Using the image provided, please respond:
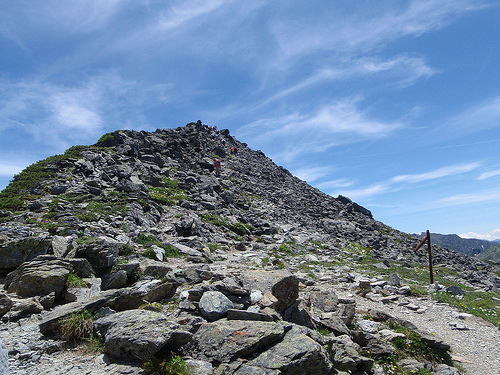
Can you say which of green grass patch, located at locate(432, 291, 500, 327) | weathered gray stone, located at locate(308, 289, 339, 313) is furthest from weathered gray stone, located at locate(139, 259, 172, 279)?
green grass patch, located at locate(432, 291, 500, 327)

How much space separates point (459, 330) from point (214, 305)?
11878 millimetres

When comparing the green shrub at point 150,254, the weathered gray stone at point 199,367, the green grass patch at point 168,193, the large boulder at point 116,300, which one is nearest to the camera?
the weathered gray stone at point 199,367

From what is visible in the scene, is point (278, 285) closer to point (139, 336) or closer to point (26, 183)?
point (139, 336)

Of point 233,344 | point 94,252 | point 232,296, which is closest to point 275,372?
point 233,344

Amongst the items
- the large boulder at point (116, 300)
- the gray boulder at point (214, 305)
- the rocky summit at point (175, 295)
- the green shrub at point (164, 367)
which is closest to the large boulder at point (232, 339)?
the rocky summit at point (175, 295)

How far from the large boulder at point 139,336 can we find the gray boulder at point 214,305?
4.26ft

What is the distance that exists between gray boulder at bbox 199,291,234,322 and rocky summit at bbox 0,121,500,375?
40 millimetres

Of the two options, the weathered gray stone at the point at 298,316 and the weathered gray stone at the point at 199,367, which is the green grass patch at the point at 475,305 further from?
the weathered gray stone at the point at 199,367

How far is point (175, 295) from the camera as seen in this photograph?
1034 centimetres

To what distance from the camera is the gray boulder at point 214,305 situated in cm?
785

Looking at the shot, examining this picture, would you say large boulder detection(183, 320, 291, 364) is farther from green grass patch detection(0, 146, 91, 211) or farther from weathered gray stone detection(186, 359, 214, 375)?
green grass patch detection(0, 146, 91, 211)

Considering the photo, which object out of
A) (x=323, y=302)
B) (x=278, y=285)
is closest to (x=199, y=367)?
(x=278, y=285)

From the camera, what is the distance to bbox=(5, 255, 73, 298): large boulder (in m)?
8.81

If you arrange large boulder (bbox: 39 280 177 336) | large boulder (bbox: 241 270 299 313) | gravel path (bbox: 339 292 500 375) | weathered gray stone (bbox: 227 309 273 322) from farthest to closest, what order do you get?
gravel path (bbox: 339 292 500 375)
large boulder (bbox: 241 270 299 313)
weathered gray stone (bbox: 227 309 273 322)
large boulder (bbox: 39 280 177 336)
